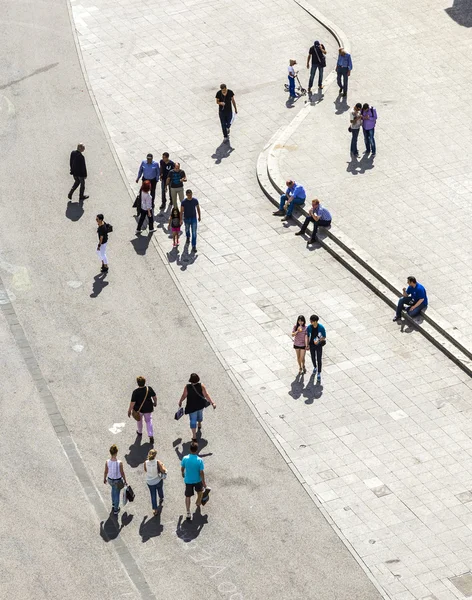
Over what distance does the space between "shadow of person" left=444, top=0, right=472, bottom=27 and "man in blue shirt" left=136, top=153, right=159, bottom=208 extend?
13.1 metres

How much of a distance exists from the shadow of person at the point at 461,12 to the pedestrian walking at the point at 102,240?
1578 cm

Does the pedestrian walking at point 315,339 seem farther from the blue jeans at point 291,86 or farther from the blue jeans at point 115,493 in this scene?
the blue jeans at point 291,86

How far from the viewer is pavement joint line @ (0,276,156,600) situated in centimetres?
2180

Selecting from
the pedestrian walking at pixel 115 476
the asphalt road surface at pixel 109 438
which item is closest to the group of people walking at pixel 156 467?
the pedestrian walking at pixel 115 476

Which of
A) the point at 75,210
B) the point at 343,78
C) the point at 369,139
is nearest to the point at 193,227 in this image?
the point at 75,210

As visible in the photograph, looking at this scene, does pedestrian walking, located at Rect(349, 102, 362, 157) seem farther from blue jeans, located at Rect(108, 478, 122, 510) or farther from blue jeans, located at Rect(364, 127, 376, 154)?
blue jeans, located at Rect(108, 478, 122, 510)

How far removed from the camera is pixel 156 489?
74.8 feet

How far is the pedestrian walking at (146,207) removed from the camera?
31.1 meters

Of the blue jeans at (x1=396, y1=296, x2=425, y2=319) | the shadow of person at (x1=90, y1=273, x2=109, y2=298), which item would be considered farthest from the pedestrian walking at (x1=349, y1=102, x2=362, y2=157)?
the shadow of person at (x1=90, y1=273, x2=109, y2=298)

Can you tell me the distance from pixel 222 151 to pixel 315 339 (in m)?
10.2

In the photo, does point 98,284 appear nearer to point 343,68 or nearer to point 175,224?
point 175,224

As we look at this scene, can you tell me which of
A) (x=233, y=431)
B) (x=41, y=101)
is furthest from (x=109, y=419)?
(x=41, y=101)

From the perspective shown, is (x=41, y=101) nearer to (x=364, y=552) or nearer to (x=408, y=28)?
(x=408, y=28)

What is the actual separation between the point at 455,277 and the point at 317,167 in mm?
5884
